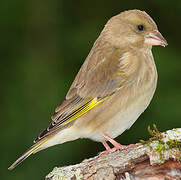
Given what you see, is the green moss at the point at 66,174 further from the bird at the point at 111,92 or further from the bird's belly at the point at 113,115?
the bird's belly at the point at 113,115

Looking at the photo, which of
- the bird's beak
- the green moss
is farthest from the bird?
the green moss

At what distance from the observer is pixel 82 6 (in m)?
6.98

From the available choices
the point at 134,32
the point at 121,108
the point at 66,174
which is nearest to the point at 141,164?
the point at 66,174

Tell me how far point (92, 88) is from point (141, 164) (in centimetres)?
122

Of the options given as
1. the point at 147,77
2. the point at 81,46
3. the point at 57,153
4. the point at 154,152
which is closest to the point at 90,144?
the point at 57,153

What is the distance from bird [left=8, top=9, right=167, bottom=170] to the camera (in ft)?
15.8

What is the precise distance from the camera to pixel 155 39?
4.98m

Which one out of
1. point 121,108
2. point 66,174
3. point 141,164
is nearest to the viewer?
point 141,164

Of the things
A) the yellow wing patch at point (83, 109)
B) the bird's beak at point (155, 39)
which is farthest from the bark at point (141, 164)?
the bird's beak at point (155, 39)

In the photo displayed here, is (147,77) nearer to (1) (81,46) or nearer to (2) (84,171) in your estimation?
(2) (84,171)

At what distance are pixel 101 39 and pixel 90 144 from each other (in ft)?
5.99

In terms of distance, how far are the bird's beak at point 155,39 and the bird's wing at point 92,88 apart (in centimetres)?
37

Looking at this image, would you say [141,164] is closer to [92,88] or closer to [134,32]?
[92,88]

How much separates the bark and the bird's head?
1.20 m
